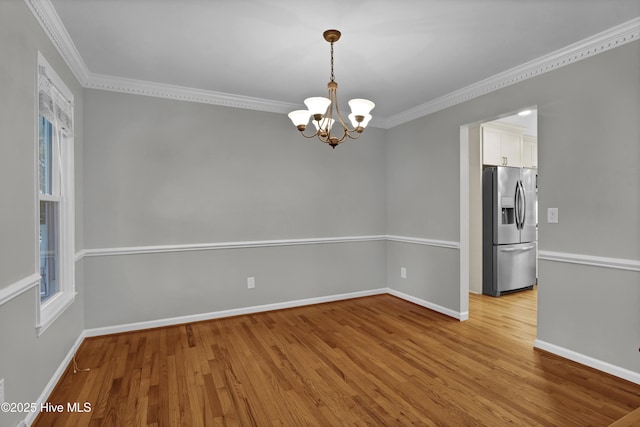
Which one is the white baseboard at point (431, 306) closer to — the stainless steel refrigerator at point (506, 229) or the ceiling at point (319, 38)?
the stainless steel refrigerator at point (506, 229)

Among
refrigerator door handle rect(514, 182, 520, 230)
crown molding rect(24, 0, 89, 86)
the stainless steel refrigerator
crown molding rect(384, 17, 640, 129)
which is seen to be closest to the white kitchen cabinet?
the stainless steel refrigerator

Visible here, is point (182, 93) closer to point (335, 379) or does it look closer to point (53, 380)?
point (53, 380)

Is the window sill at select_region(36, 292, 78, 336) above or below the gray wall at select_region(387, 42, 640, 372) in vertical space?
below

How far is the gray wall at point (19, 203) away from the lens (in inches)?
65.0

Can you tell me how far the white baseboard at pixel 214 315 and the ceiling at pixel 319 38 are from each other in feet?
8.11

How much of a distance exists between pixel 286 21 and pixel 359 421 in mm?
2624

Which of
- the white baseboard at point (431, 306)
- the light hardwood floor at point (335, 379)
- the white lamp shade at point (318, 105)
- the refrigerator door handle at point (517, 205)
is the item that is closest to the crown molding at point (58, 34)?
the white lamp shade at point (318, 105)

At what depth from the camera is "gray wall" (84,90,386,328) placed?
3.31 metres

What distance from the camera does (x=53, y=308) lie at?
2.38 metres

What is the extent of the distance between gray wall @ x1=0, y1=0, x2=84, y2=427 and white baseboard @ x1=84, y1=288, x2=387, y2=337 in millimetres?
1118

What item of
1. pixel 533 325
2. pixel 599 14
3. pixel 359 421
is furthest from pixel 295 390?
pixel 599 14

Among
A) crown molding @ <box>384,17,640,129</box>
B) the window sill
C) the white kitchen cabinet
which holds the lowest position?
the window sill

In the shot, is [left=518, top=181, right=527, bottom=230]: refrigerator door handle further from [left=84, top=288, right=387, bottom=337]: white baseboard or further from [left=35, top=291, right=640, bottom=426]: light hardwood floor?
[left=84, top=288, right=387, bottom=337]: white baseboard

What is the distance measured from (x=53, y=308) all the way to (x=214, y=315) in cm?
163
